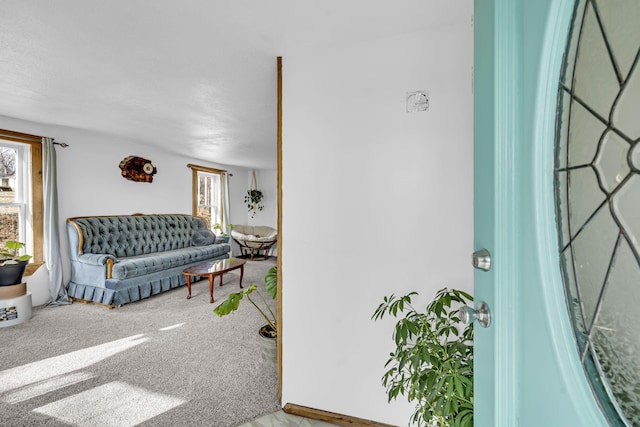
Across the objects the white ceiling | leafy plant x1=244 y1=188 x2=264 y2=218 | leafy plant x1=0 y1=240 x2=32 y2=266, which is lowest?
leafy plant x1=0 y1=240 x2=32 y2=266

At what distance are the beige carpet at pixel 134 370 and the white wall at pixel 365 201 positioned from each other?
1.56ft

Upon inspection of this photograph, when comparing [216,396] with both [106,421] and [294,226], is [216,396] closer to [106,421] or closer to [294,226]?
[106,421]

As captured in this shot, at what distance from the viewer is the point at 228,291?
14.2ft

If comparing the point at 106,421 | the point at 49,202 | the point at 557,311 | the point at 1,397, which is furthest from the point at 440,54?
the point at 49,202

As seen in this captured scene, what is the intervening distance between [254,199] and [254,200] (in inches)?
1.0

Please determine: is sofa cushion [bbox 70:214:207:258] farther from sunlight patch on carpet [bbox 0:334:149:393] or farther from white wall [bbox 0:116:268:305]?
sunlight patch on carpet [bbox 0:334:149:393]

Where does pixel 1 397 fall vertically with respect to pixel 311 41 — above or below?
below

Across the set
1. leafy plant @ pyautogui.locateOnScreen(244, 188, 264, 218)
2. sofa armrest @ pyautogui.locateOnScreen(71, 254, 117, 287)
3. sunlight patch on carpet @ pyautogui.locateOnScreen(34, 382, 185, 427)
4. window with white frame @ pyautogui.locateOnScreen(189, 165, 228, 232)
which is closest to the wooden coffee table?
sofa armrest @ pyautogui.locateOnScreen(71, 254, 117, 287)

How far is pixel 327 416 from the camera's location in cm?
172

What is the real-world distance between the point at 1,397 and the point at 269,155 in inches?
181

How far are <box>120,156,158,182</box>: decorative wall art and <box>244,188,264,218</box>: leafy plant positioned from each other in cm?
285

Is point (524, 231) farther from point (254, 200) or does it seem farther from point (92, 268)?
point (254, 200)

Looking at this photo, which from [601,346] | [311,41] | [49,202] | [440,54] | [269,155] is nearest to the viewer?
[601,346]

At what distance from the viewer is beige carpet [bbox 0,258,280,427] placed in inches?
70.6
